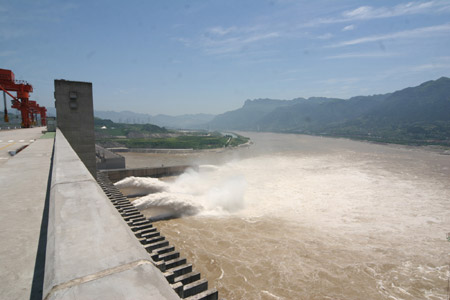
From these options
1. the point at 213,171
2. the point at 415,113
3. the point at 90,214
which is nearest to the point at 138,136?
the point at 213,171

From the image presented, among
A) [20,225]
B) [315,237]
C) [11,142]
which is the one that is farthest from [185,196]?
[20,225]

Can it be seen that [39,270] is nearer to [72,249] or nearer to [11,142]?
[72,249]

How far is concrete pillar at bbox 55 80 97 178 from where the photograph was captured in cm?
1440

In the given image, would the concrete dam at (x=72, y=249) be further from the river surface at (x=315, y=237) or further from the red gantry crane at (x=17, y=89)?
the red gantry crane at (x=17, y=89)

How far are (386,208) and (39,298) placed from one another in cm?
2753

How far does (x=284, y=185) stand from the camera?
104 ft

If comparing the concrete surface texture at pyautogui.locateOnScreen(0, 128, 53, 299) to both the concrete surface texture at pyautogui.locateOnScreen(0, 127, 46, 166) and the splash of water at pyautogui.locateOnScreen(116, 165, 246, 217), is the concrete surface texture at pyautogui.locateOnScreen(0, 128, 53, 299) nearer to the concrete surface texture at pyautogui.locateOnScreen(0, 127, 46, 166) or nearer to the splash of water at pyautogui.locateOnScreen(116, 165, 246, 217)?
the concrete surface texture at pyautogui.locateOnScreen(0, 127, 46, 166)

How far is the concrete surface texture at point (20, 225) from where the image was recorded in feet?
7.82

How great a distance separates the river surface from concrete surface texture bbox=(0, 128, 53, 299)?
9502 mm

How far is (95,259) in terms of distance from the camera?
6.01 feet

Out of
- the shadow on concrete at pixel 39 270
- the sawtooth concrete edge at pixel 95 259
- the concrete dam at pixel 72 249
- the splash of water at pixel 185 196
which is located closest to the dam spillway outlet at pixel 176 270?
the concrete dam at pixel 72 249

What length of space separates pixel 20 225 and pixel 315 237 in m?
17.3

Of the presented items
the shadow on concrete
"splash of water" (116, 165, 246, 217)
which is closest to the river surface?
"splash of water" (116, 165, 246, 217)

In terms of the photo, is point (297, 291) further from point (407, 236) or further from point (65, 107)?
point (65, 107)
